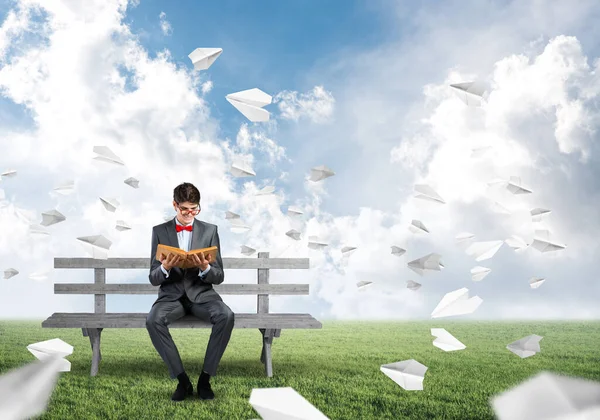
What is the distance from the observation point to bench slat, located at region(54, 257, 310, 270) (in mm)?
6230

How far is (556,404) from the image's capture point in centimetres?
350

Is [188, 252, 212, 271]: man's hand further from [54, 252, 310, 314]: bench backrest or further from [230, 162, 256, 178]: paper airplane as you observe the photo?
[54, 252, 310, 314]: bench backrest

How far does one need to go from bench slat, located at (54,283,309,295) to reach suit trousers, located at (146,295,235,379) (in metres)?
1.18

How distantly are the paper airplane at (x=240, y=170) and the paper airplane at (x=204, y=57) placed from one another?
1052 millimetres

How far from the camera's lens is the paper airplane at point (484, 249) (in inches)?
235

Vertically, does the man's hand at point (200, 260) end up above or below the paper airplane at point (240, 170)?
below

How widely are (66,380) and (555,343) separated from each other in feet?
23.7

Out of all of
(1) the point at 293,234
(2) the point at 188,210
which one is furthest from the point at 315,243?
(2) the point at 188,210

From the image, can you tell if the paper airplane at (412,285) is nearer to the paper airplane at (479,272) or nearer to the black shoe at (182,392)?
the paper airplane at (479,272)

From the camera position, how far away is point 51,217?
6.11 m

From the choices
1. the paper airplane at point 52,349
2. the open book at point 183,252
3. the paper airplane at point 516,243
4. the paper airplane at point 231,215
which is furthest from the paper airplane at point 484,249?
the paper airplane at point 52,349

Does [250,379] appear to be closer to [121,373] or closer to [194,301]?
[194,301]

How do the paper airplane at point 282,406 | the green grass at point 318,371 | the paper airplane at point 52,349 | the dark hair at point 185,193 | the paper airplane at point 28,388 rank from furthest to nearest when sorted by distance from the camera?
the paper airplane at point 52,349, the dark hair at point 185,193, the green grass at point 318,371, the paper airplane at point 28,388, the paper airplane at point 282,406

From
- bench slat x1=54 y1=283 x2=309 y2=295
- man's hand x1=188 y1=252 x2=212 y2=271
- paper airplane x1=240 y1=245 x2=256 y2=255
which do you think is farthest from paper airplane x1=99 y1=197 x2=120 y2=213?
man's hand x1=188 y1=252 x2=212 y2=271
